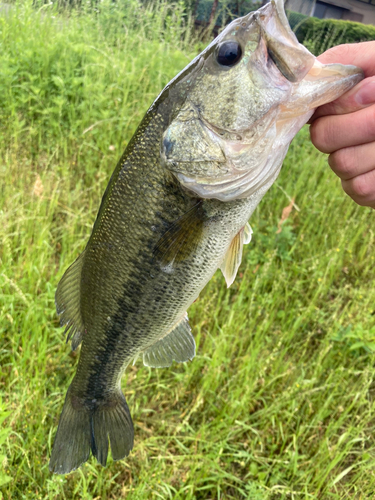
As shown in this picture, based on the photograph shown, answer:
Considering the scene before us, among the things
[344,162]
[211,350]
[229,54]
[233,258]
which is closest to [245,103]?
[229,54]

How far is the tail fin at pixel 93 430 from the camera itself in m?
1.39

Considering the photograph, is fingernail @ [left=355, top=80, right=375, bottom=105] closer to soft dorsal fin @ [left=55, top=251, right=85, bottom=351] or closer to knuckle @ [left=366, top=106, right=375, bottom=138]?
knuckle @ [left=366, top=106, right=375, bottom=138]

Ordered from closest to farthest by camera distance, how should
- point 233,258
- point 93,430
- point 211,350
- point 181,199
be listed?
point 181,199 → point 233,258 → point 93,430 → point 211,350

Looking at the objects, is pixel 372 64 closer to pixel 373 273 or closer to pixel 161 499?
pixel 161 499

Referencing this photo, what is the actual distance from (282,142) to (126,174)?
50 centimetres

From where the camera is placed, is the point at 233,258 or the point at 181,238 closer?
the point at 181,238

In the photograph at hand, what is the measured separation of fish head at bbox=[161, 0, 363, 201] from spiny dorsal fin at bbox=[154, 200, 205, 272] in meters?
0.08

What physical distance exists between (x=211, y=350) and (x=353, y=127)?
4.79 feet

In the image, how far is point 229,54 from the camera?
1082 mm

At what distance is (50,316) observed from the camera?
2.22 m

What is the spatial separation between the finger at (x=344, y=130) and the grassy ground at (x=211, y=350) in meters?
1.22

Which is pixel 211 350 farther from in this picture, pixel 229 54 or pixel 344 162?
pixel 229 54

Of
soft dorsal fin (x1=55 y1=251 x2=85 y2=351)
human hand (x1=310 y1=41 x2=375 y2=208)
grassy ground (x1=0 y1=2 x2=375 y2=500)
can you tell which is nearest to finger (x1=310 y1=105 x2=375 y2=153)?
human hand (x1=310 y1=41 x2=375 y2=208)

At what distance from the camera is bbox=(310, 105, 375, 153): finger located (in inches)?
43.0
